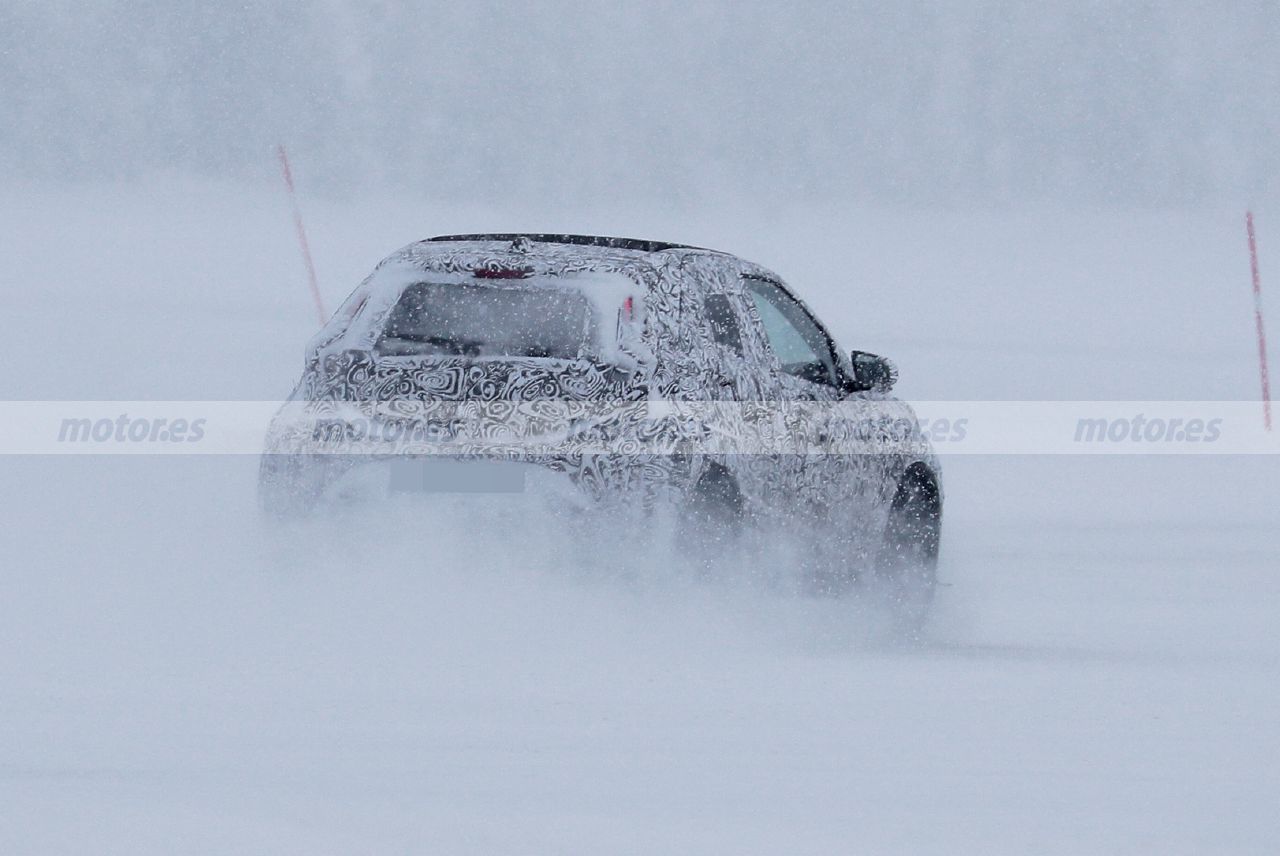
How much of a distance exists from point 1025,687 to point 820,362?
186 centimetres

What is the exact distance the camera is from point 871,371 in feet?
27.2

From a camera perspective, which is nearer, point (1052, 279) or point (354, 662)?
point (354, 662)

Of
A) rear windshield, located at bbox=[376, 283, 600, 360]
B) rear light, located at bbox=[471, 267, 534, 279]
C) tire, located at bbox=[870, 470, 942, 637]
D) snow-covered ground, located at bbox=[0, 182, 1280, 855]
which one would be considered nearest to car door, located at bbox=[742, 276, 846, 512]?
snow-covered ground, located at bbox=[0, 182, 1280, 855]

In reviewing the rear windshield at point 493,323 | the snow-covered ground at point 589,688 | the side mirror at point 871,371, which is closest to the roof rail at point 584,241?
the rear windshield at point 493,323

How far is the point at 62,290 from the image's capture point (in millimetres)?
27922

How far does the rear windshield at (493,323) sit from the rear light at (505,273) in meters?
0.03

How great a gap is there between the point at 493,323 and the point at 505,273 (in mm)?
180

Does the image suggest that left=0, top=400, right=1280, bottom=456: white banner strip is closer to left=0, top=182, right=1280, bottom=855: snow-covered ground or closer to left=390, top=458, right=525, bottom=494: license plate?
left=390, top=458, right=525, bottom=494: license plate

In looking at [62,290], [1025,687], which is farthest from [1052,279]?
[1025,687]

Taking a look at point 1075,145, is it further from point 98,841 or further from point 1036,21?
point 98,841

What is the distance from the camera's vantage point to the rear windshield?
23.5ft

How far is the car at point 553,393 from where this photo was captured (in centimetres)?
702

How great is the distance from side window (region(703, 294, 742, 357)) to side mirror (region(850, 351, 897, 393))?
0.70 m

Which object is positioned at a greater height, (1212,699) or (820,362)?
(820,362)
